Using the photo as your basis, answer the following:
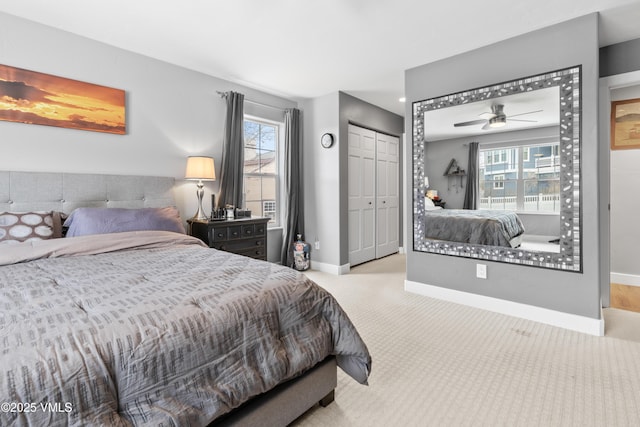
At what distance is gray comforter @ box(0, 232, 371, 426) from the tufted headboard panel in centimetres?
83

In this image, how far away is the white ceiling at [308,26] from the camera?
7.63ft

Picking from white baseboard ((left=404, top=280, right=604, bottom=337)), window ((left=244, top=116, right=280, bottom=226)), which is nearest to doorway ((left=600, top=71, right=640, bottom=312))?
white baseboard ((left=404, top=280, right=604, bottom=337))

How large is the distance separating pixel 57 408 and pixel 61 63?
2.98m

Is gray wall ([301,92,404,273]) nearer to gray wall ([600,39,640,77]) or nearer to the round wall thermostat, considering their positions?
the round wall thermostat

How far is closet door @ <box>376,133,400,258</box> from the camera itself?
516 centimetres

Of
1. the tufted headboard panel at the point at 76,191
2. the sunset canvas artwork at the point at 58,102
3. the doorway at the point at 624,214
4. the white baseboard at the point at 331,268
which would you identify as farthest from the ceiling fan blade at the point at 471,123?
the sunset canvas artwork at the point at 58,102

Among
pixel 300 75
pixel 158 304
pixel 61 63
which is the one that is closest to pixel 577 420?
pixel 158 304

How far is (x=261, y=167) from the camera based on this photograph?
4.32 metres

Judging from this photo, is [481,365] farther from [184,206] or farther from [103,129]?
[103,129]

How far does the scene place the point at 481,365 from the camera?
6.63 ft

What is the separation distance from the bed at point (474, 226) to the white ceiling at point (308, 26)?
5.22 feet

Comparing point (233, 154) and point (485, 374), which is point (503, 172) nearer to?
point (485, 374)

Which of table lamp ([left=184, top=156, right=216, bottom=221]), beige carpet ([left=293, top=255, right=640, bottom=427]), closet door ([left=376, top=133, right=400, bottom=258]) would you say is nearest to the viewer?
beige carpet ([left=293, top=255, right=640, bottom=427])

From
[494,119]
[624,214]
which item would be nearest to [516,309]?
[494,119]
